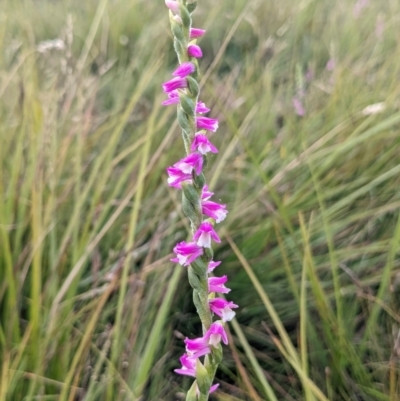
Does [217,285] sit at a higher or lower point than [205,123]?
lower

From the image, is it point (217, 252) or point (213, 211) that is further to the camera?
point (217, 252)

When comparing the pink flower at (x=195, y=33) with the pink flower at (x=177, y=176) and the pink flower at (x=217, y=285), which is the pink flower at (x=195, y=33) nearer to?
the pink flower at (x=177, y=176)

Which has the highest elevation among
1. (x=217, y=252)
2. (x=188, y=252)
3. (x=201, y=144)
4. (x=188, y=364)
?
(x=201, y=144)

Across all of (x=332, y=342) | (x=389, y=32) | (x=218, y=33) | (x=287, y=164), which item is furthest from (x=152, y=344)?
(x=218, y=33)

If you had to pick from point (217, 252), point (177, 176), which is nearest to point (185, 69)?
point (177, 176)

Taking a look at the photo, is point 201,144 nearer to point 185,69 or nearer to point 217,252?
point 185,69

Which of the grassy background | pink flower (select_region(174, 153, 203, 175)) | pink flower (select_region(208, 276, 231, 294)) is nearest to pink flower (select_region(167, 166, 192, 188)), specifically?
pink flower (select_region(174, 153, 203, 175))

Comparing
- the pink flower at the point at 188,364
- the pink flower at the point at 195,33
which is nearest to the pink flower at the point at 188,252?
the pink flower at the point at 188,364

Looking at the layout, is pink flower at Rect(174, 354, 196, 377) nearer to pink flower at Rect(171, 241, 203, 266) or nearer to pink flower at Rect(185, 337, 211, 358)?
pink flower at Rect(185, 337, 211, 358)
